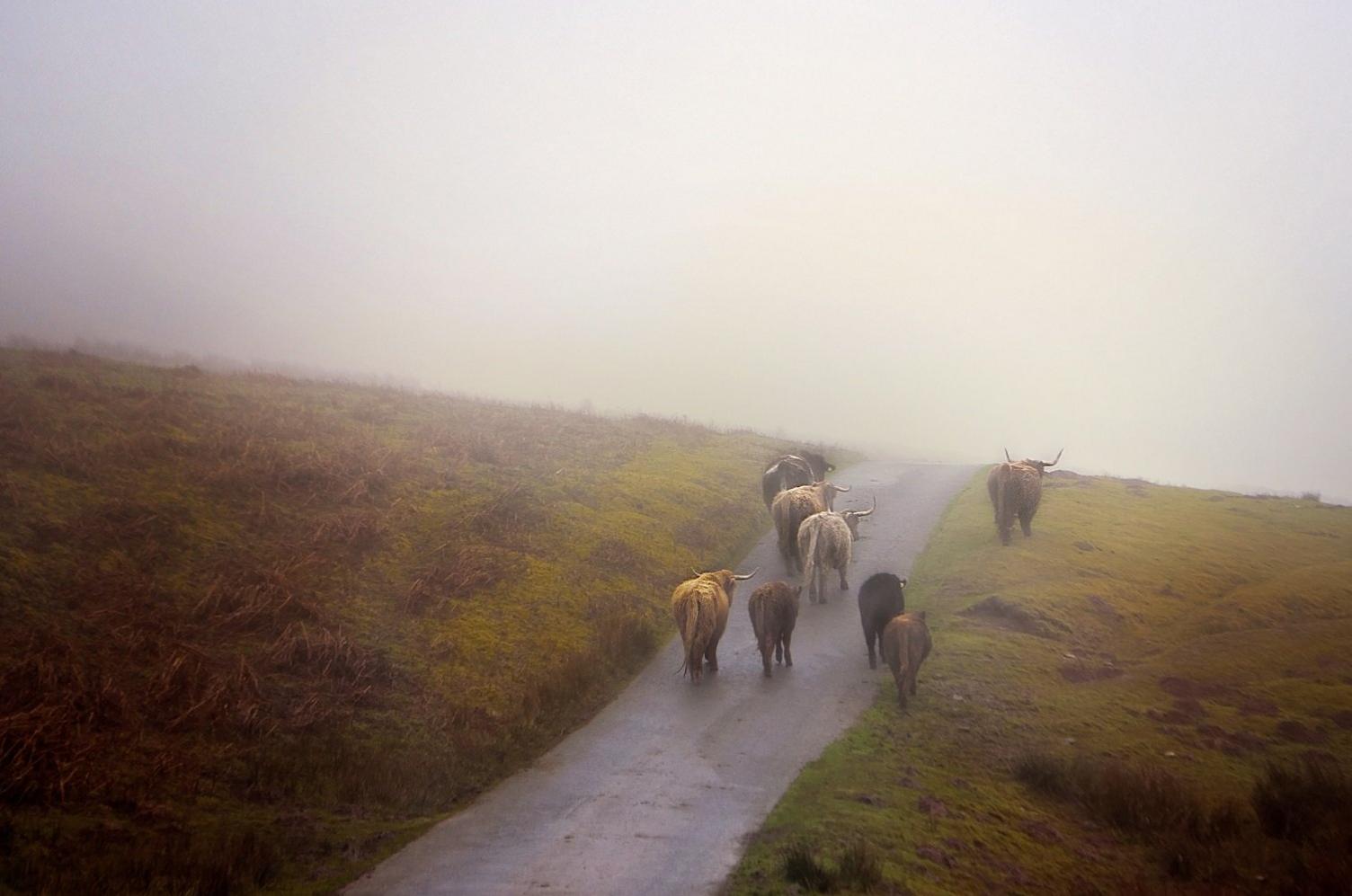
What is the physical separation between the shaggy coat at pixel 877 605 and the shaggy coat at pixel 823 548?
2926 millimetres

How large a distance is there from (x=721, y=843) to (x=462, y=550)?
7.91m

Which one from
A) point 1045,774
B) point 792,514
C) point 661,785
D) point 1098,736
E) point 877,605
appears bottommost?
point 661,785

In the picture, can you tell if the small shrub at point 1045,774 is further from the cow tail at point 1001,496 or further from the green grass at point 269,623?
the cow tail at point 1001,496

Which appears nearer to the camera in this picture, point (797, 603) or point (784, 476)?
point (797, 603)

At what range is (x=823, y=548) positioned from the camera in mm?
16375

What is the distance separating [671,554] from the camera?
17859 millimetres

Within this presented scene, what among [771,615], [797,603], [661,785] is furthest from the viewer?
[797,603]

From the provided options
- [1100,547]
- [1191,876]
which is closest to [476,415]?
[1100,547]

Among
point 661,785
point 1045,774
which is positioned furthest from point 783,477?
point 661,785

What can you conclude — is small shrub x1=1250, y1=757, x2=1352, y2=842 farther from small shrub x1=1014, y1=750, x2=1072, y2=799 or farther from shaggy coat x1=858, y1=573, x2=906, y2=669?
shaggy coat x1=858, y1=573, x2=906, y2=669

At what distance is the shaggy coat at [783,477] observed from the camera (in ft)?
70.9

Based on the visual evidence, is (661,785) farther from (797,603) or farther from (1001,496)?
(1001,496)

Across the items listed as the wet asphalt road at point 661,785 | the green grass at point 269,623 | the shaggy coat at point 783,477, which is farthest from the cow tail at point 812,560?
the shaggy coat at point 783,477

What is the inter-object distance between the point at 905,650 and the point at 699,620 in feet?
10.1
